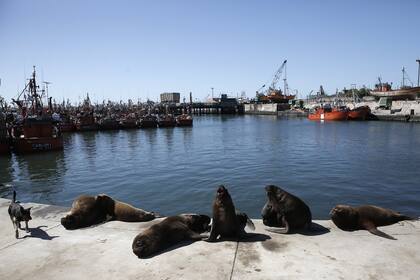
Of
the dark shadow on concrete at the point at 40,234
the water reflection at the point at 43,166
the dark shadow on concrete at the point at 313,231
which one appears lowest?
the water reflection at the point at 43,166

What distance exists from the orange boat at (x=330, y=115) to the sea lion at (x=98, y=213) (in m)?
66.7

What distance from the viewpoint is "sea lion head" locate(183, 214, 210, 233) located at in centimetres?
732

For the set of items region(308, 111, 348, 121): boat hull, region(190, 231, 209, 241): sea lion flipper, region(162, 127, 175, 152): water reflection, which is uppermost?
region(190, 231, 209, 241): sea lion flipper

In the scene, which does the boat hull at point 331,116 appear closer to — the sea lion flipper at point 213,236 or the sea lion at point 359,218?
A: the sea lion at point 359,218

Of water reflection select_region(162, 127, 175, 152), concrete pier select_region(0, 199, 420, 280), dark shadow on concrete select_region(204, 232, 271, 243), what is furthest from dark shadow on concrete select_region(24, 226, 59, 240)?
water reflection select_region(162, 127, 175, 152)

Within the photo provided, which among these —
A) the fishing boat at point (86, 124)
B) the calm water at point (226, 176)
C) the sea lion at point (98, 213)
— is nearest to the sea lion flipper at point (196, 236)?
the sea lion at point (98, 213)

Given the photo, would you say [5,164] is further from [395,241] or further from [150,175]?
[395,241]

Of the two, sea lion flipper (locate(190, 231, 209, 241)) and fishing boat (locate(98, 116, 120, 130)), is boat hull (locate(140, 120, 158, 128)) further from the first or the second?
sea lion flipper (locate(190, 231, 209, 241))

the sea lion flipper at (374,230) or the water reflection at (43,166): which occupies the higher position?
the sea lion flipper at (374,230)

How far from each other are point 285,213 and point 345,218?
1.20 metres

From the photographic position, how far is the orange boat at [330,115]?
228ft

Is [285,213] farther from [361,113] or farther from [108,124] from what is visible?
[361,113]

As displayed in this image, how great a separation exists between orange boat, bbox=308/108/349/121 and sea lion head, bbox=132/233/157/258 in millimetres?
68616

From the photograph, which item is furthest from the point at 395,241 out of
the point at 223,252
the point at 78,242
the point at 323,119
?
the point at 323,119
